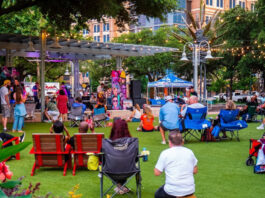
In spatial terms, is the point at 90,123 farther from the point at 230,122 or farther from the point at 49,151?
the point at 49,151

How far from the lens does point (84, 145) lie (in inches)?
293

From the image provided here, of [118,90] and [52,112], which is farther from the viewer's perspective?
[118,90]

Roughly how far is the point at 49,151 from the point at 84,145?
683 mm

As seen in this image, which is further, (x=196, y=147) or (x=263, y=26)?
(x=263, y=26)

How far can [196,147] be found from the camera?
10812mm

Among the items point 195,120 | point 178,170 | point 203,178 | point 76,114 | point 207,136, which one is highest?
point 178,170

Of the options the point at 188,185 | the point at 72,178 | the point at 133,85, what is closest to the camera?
the point at 188,185

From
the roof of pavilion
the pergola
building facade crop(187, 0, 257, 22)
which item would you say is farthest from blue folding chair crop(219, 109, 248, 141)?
building facade crop(187, 0, 257, 22)

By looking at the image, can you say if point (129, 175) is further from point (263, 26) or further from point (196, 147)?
point (263, 26)

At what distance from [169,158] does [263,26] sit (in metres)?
28.3

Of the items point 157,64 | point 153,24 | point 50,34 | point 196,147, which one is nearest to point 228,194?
point 196,147

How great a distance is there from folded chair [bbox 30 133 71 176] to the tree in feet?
18.1

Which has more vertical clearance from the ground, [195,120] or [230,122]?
[195,120]

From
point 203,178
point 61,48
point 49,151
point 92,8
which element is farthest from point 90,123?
point 61,48
